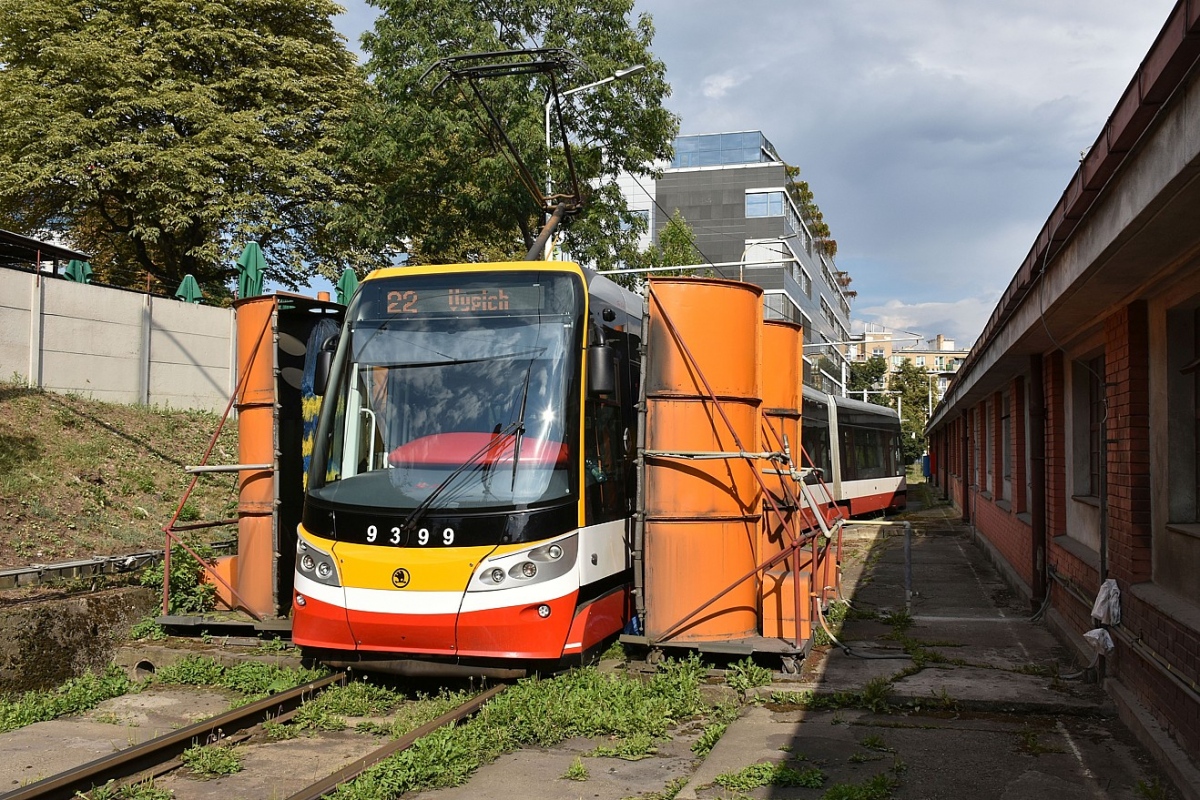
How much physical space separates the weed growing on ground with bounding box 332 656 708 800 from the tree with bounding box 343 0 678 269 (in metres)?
17.6

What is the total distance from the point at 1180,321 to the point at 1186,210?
2.14 meters

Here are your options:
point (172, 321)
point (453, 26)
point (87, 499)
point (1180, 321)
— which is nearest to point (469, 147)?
point (453, 26)

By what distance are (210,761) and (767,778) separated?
339 cm

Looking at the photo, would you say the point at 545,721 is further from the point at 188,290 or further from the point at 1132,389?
the point at 188,290

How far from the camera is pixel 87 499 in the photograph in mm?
14438

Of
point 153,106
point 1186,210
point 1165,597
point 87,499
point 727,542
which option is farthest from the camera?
point 153,106

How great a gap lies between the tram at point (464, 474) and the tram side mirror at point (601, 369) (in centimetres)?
1

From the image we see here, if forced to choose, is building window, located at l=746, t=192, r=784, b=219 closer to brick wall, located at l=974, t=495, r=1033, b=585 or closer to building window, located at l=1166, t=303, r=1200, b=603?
brick wall, located at l=974, t=495, r=1033, b=585

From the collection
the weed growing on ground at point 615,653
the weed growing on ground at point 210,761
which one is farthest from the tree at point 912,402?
the weed growing on ground at point 210,761

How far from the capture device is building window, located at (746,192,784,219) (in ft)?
202

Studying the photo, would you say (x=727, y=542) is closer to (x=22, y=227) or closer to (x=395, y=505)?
(x=395, y=505)

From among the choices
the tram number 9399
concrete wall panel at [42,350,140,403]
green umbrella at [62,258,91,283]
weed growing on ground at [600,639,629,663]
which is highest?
green umbrella at [62,258,91,283]

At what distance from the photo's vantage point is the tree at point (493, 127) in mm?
24672

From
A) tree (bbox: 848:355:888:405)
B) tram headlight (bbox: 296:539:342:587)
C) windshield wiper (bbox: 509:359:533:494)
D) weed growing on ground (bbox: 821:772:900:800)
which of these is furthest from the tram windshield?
tree (bbox: 848:355:888:405)
